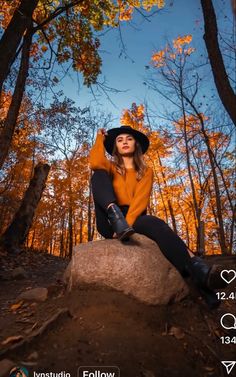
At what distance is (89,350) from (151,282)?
0.96 m

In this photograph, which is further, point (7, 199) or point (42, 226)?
point (42, 226)

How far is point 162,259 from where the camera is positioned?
3.04 metres

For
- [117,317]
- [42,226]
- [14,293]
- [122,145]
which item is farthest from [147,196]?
[42,226]

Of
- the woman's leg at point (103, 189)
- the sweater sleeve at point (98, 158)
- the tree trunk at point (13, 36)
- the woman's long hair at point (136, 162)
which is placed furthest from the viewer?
the tree trunk at point (13, 36)

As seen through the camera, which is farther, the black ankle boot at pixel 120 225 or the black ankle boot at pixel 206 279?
the black ankle boot at pixel 120 225

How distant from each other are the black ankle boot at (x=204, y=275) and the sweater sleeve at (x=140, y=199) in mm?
838

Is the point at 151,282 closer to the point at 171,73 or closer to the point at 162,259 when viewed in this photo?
the point at 162,259

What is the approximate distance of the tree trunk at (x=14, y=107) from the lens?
5.50m

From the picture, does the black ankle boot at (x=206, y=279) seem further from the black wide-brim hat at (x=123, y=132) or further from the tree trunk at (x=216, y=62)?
the tree trunk at (x=216, y=62)

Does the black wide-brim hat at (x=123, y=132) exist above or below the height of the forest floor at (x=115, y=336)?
above

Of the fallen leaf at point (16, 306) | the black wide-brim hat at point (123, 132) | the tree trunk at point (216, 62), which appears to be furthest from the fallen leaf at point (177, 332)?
the tree trunk at point (216, 62)

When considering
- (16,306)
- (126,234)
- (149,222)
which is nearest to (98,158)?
(149,222)

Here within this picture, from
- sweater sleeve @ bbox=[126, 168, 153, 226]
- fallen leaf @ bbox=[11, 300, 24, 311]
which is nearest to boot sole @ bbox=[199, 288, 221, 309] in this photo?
sweater sleeve @ bbox=[126, 168, 153, 226]

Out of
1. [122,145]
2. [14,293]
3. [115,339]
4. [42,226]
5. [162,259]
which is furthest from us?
[42,226]
